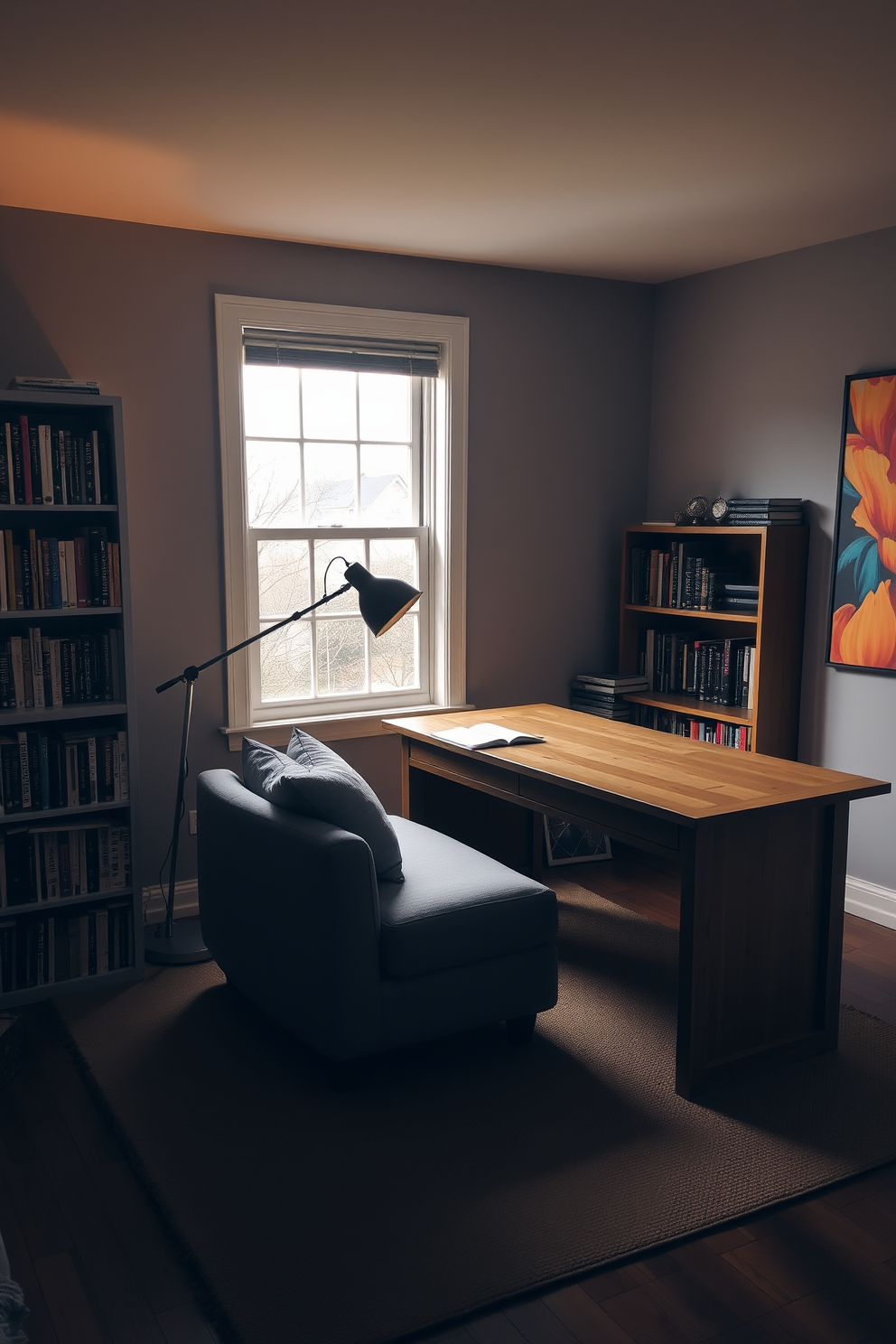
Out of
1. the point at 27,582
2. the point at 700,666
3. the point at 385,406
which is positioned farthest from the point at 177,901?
the point at 700,666

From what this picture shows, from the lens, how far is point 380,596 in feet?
11.1

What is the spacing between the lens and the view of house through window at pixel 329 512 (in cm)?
412

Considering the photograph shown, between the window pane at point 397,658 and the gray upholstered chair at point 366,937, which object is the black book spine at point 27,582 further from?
the window pane at point 397,658

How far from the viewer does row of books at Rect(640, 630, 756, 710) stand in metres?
4.35

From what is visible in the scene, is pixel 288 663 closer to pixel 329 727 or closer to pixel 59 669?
pixel 329 727

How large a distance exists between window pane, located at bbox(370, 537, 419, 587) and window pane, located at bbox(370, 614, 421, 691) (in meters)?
0.19

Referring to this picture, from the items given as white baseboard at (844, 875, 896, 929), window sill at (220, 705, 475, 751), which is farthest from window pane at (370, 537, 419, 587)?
white baseboard at (844, 875, 896, 929)

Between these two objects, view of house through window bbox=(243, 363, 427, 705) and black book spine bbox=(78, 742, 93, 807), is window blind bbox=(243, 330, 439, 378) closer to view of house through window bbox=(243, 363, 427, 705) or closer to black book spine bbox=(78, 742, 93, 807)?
view of house through window bbox=(243, 363, 427, 705)

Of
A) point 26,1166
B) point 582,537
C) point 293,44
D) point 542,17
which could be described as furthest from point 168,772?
point 542,17

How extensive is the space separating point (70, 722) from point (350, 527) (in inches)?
54.7

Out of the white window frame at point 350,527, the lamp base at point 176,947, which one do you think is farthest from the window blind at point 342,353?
the lamp base at point 176,947

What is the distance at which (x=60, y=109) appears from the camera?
2.64 m

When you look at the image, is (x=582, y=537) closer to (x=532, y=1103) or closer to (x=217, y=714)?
(x=217, y=714)

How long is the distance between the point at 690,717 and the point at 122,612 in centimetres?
244
